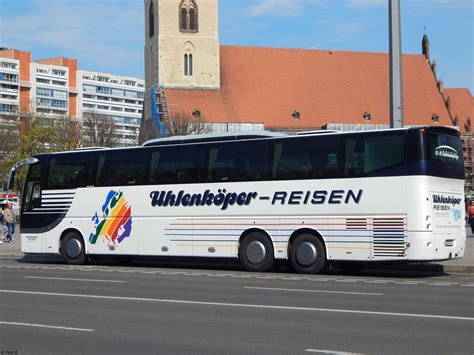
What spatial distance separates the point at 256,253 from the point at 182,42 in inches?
2687

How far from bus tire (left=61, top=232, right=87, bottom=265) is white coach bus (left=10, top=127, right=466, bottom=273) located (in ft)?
0.11

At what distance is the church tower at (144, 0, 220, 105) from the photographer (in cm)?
8725

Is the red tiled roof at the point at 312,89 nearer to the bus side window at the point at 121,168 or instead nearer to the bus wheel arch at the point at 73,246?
the bus wheel arch at the point at 73,246

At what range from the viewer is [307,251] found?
20875 millimetres

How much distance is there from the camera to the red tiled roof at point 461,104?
10075 centimetres

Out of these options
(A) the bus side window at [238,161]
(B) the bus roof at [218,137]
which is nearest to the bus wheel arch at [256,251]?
(A) the bus side window at [238,161]

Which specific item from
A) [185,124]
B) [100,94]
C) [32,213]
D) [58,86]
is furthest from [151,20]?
[100,94]

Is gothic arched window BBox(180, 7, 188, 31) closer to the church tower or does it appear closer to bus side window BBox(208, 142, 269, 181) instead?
the church tower

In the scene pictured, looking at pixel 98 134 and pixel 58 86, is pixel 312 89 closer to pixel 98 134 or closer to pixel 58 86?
pixel 98 134

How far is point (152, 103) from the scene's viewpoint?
88.3 meters

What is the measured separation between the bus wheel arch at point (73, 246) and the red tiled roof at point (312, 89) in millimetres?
64582

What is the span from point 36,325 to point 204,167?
1168 cm

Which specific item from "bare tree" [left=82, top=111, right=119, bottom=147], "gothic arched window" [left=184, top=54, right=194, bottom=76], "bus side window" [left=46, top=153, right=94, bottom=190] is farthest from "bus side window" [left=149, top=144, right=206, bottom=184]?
"gothic arched window" [left=184, top=54, right=194, bottom=76]

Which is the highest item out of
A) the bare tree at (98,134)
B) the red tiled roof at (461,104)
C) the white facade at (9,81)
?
the white facade at (9,81)
